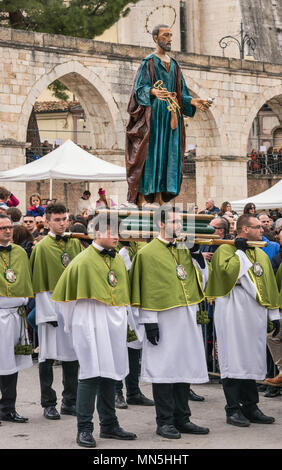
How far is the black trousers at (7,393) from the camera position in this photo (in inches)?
304

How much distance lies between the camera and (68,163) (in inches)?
618

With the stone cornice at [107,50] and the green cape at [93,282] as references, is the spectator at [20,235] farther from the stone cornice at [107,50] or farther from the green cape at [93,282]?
the stone cornice at [107,50]

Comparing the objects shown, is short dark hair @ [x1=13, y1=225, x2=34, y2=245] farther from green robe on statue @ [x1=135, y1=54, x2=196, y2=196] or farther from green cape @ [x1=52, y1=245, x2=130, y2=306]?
green cape @ [x1=52, y1=245, x2=130, y2=306]

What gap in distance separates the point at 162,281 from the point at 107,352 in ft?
2.55

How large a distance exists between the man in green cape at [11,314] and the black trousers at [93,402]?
977 millimetres

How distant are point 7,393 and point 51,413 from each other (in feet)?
1.44

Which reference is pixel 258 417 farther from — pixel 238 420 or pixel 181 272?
pixel 181 272

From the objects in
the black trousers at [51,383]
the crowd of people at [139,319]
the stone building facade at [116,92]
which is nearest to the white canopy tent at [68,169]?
the stone building facade at [116,92]

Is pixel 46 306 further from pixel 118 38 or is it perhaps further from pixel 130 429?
pixel 118 38

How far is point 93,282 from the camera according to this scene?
6980 millimetres

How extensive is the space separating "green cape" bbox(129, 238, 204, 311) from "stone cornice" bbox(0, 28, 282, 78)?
1359 centimetres

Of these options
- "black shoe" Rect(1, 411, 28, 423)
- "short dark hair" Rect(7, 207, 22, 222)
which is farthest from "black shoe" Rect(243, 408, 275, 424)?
"short dark hair" Rect(7, 207, 22, 222)

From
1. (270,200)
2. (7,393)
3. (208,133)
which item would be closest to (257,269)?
(7,393)

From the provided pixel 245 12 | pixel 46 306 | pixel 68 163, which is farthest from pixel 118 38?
pixel 46 306
